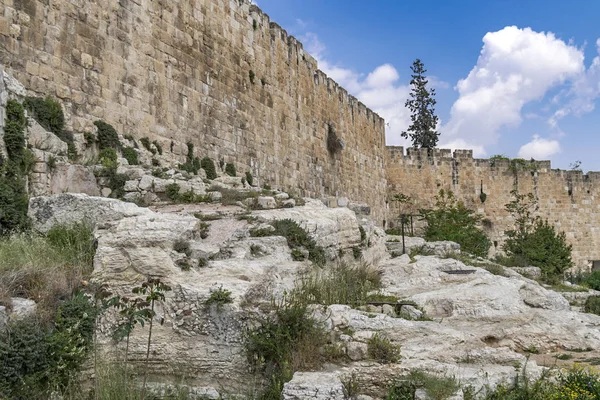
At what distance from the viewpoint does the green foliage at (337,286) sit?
6.24 meters

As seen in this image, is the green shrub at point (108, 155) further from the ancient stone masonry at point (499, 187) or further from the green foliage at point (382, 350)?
the ancient stone masonry at point (499, 187)

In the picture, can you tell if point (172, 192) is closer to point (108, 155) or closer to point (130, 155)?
point (108, 155)

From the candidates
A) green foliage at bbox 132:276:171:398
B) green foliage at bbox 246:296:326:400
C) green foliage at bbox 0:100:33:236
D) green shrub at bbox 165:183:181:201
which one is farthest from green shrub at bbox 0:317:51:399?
green shrub at bbox 165:183:181:201

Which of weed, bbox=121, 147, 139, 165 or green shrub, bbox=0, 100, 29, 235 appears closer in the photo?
green shrub, bbox=0, 100, 29, 235

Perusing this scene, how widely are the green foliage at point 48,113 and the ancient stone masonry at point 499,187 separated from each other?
20651 millimetres

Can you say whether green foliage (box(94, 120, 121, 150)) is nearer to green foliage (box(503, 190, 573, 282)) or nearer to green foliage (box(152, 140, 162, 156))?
green foliage (box(152, 140, 162, 156))

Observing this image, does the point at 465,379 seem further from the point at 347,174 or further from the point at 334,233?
the point at 347,174

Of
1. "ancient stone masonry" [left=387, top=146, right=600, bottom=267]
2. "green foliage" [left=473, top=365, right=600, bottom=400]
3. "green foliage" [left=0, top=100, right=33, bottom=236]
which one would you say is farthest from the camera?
"ancient stone masonry" [left=387, top=146, right=600, bottom=267]

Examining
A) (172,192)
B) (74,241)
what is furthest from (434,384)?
(172,192)

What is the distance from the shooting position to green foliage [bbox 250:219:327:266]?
299 inches

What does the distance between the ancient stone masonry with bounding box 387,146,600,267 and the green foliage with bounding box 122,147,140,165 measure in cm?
1893

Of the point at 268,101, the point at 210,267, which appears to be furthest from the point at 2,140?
the point at 268,101

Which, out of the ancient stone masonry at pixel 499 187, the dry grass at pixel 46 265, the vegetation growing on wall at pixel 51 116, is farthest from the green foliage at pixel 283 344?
the ancient stone masonry at pixel 499 187

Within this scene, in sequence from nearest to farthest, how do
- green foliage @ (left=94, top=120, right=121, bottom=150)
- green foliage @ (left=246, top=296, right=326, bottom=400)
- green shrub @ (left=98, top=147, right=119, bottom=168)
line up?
green foliage @ (left=246, top=296, right=326, bottom=400)
green shrub @ (left=98, top=147, right=119, bottom=168)
green foliage @ (left=94, top=120, right=121, bottom=150)
